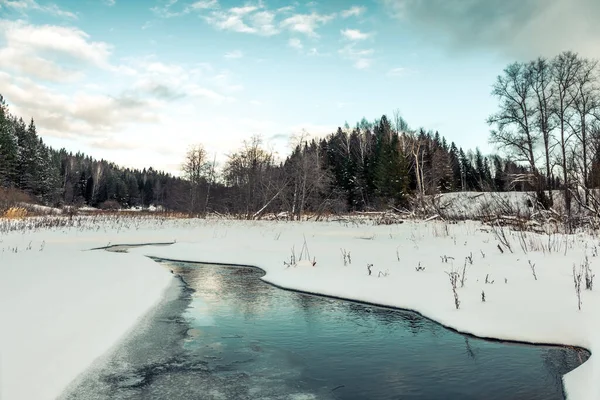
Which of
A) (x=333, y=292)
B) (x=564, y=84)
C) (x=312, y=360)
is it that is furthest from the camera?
(x=564, y=84)

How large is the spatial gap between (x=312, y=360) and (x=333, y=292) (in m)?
3.45

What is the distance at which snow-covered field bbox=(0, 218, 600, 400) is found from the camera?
3.64 metres

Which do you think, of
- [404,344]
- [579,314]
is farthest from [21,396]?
[579,314]

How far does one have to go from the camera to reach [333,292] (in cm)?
755

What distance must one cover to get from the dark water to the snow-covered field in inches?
11.3

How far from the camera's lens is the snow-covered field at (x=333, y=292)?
3.64m

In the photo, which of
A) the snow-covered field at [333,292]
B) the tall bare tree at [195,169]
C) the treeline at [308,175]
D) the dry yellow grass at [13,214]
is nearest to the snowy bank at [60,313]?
the snow-covered field at [333,292]

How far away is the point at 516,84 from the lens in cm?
2508

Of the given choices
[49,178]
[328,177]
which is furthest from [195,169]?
[49,178]

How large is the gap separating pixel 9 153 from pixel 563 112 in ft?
187

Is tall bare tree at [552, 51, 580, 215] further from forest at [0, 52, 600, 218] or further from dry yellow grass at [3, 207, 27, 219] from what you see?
dry yellow grass at [3, 207, 27, 219]

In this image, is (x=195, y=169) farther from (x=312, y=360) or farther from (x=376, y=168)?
(x=312, y=360)

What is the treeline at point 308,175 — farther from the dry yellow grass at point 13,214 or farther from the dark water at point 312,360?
the dry yellow grass at point 13,214

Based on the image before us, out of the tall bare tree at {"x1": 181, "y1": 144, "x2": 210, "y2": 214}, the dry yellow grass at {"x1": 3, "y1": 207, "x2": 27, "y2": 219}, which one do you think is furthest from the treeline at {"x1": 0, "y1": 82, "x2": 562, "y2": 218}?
the dry yellow grass at {"x1": 3, "y1": 207, "x2": 27, "y2": 219}
